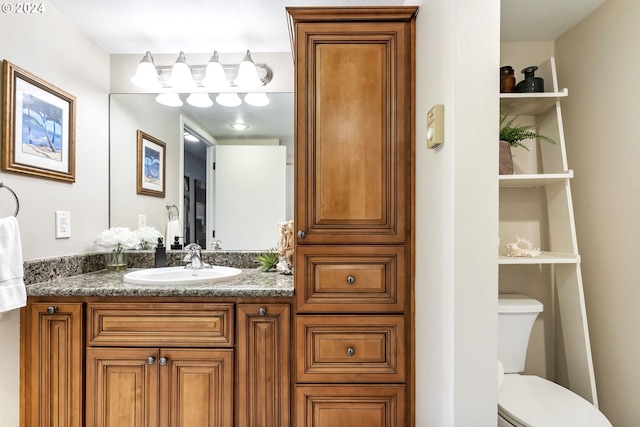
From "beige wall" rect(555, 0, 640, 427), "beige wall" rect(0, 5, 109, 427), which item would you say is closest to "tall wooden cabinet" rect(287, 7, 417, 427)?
"beige wall" rect(555, 0, 640, 427)

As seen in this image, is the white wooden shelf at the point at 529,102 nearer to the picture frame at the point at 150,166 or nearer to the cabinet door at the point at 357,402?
the cabinet door at the point at 357,402

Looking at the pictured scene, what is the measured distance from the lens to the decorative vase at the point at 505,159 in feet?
5.14

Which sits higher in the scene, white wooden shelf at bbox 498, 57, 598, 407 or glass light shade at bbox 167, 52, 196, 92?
glass light shade at bbox 167, 52, 196, 92

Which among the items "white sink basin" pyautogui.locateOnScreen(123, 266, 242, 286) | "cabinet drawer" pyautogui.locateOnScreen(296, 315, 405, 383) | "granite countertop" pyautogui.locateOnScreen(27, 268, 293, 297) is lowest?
"cabinet drawer" pyautogui.locateOnScreen(296, 315, 405, 383)

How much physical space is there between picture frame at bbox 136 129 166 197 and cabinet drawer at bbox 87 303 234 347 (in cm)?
83

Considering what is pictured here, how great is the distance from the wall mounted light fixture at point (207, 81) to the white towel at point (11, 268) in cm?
106

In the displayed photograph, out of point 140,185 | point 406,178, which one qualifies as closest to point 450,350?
point 406,178

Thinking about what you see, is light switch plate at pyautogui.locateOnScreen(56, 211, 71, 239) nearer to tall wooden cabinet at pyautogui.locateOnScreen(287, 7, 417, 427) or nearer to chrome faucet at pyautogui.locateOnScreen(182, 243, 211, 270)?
chrome faucet at pyautogui.locateOnScreen(182, 243, 211, 270)

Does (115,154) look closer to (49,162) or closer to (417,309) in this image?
(49,162)

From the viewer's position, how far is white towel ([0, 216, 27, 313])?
1253 mm

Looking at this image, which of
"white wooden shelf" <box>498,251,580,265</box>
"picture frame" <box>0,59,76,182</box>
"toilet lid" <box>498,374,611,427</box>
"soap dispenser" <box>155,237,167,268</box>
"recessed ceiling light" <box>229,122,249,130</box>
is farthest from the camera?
"recessed ceiling light" <box>229,122,249,130</box>

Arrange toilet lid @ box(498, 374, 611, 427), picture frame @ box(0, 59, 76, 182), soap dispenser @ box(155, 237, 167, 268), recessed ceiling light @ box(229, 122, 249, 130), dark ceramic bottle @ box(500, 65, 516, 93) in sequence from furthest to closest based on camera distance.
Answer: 1. recessed ceiling light @ box(229, 122, 249, 130)
2. soap dispenser @ box(155, 237, 167, 268)
3. dark ceramic bottle @ box(500, 65, 516, 93)
4. picture frame @ box(0, 59, 76, 182)
5. toilet lid @ box(498, 374, 611, 427)

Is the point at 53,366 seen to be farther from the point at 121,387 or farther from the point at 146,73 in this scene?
the point at 146,73

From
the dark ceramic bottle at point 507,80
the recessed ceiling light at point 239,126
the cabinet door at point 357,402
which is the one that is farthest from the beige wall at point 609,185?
the recessed ceiling light at point 239,126
